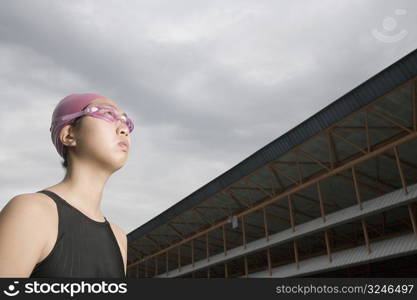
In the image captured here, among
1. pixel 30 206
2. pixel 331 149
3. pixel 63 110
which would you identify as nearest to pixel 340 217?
pixel 331 149

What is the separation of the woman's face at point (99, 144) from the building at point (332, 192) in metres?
15.2

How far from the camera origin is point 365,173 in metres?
23.4

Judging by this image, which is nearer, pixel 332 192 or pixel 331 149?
pixel 331 149

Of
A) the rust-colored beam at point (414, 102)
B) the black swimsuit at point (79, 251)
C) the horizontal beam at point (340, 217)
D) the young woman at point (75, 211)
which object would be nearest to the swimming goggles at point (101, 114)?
the young woman at point (75, 211)

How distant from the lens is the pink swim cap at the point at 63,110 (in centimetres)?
301

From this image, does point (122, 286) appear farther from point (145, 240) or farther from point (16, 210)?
point (145, 240)

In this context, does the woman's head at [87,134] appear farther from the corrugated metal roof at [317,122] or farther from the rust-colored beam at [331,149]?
the rust-colored beam at [331,149]

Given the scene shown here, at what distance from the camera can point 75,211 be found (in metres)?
2.75

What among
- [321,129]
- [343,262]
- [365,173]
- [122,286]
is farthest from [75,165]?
[365,173]

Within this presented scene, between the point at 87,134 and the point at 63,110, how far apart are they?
0.25 meters

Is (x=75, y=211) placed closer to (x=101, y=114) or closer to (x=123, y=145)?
(x=123, y=145)

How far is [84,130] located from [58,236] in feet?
2.52

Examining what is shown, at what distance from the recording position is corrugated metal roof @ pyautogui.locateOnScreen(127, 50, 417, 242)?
53.5ft

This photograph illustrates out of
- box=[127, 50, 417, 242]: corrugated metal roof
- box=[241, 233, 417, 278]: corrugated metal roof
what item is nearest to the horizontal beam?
box=[241, 233, 417, 278]: corrugated metal roof
